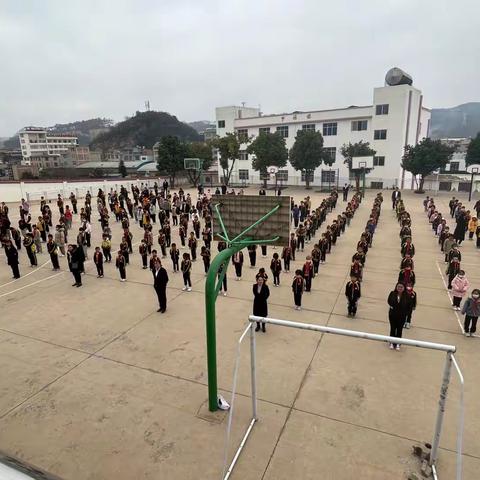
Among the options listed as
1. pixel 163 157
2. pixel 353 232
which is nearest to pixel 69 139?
pixel 163 157

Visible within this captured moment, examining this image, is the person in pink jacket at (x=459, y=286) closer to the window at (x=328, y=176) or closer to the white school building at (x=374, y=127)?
the white school building at (x=374, y=127)

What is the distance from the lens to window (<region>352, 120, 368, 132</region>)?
4779cm

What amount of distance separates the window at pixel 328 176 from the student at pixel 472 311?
140 feet

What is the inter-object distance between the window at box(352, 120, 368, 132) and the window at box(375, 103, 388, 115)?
1.99 metres

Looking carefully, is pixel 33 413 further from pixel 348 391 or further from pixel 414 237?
pixel 414 237

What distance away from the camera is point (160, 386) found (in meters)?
7.17

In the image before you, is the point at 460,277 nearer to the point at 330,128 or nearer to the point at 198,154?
the point at 198,154

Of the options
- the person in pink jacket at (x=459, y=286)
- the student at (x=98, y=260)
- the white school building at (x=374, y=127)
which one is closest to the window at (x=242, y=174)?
the white school building at (x=374, y=127)

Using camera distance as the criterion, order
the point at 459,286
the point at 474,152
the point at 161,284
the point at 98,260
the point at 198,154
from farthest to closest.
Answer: the point at 198,154 < the point at 474,152 < the point at 98,260 < the point at 161,284 < the point at 459,286

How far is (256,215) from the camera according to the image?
300 inches

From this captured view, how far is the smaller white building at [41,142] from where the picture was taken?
133 m

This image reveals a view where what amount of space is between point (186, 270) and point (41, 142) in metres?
152

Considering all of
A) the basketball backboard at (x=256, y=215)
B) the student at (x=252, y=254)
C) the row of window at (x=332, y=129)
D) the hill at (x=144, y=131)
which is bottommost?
the student at (x=252, y=254)

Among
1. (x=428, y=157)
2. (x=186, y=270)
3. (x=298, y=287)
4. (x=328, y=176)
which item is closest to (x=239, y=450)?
(x=298, y=287)
